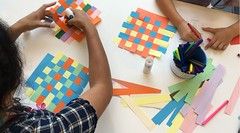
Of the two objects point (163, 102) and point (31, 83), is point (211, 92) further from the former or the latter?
point (31, 83)

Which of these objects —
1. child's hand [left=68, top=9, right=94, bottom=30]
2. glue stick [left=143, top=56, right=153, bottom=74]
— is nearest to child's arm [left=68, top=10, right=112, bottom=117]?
child's hand [left=68, top=9, right=94, bottom=30]

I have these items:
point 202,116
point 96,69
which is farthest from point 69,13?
point 202,116

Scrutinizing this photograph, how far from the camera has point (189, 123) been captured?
1.03 meters

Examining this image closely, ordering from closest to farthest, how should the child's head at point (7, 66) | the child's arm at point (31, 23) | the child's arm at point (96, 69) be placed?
the child's head at point (7, 66), the child's arm at point (96, 69), the child's arm at point (31, 23)

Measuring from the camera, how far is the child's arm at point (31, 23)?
113 centimetres

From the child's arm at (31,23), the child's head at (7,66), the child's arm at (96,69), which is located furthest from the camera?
the child's arm at (31,23)

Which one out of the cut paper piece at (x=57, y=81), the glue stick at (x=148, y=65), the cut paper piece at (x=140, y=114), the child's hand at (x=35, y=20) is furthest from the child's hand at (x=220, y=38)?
the child's hand at (x=35, y=20)

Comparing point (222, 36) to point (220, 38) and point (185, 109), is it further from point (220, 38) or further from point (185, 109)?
point (185, 109)

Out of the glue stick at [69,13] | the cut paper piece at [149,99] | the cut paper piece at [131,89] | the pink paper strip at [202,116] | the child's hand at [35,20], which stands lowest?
the pink paper strip at [202,116]

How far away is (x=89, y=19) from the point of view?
118cm

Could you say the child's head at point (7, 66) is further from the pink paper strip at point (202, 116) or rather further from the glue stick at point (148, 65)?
the pink paper strip at point (202, 116)

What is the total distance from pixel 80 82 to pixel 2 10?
15.8 inches

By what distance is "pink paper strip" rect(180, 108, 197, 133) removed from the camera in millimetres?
1018

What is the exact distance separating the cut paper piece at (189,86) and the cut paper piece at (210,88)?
0.06 feet
